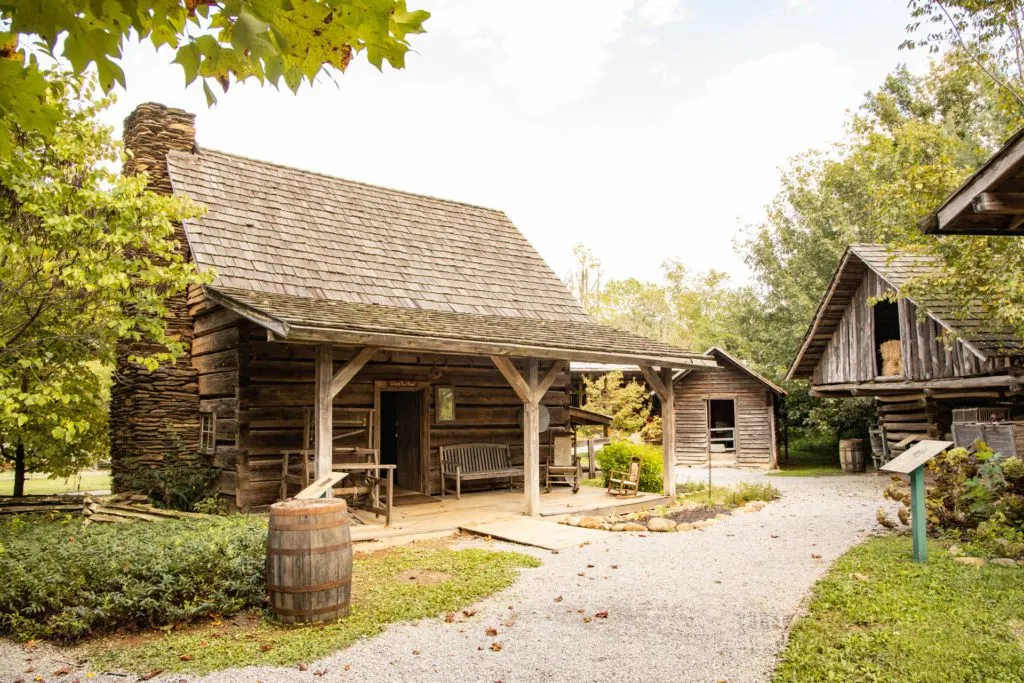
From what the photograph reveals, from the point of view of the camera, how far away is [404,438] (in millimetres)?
14016

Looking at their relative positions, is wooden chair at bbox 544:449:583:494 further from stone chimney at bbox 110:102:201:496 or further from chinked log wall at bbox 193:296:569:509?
stone chimney at bbox 110:102:201:496

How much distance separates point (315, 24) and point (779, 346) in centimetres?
2498

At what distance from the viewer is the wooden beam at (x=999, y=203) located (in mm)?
4719

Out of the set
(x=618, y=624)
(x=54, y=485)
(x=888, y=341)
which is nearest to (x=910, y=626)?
(x=618, y=624)

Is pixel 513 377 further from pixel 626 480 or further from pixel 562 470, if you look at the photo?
pixel 626 480

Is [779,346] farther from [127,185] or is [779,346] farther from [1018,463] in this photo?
[127,185]

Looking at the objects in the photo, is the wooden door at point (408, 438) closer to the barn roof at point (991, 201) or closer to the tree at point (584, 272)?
the barn roof at point (991, 201)

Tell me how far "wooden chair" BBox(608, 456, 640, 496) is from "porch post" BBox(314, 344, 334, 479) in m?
6.32

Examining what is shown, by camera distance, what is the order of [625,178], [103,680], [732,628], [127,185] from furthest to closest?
1. [625,178]
2. [127,185]
3. [732,628]
4. [103,680]

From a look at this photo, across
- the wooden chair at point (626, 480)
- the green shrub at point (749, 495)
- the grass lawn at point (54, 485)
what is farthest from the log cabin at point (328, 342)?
the grass lawn at point (54, 485)

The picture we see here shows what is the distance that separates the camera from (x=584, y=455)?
23.9m

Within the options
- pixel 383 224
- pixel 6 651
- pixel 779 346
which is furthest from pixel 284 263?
pixel 779 346

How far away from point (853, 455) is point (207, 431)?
17.3 metres

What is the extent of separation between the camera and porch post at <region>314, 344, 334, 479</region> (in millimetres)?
9281
